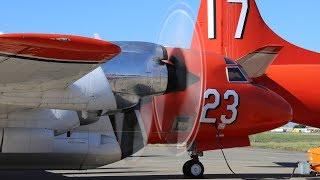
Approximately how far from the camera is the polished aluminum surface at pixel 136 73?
12.2m

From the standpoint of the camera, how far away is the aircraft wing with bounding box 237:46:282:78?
753 inches

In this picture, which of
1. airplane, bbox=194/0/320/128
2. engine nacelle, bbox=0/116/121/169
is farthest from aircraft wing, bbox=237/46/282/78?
engine nacelle, bbox=0/116/121/169

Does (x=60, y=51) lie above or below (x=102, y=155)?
above

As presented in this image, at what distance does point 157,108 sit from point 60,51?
713 cm

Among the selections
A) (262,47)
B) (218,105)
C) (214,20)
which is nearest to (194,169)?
(218,105)

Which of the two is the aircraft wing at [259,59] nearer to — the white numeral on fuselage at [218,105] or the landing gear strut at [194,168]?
the white numeral on fuselage at [218,105]

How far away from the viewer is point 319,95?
→ 22.2 metres

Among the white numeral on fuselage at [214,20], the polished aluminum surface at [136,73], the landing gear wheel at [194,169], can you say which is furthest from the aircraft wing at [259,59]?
the polished aluminum surface at [136,73]

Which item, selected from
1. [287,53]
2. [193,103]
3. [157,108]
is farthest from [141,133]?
[287,53]

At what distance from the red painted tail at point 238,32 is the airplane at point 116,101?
4214 millimetres

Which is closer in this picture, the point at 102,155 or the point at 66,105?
the point at 66,105

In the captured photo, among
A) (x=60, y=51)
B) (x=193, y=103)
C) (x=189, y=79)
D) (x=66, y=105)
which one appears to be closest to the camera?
(x=60, y=51)

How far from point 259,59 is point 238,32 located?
5.30 metres

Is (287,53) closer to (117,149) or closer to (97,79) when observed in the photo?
(117,149)
